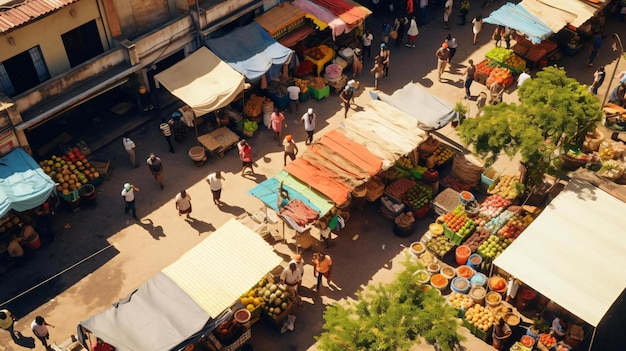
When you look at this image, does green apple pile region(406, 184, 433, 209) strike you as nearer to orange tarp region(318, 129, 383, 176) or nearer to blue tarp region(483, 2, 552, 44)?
orange tarp region(318, 129, 383, 176)

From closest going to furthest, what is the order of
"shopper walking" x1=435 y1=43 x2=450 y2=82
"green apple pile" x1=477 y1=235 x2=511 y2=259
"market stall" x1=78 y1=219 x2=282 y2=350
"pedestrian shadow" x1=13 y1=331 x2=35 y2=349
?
"market stall" x1=78 y1=219 x2=282 y2=350, "pedestrian shadow" x1=13 y1=331 x2=35 y2=349, "green apple pile" x1=477 y1=235 x2=511 y2=259, "shopper walking" x1=435 y1=43 x2=450 y2=82

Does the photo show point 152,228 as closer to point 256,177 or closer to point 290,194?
point 256,177

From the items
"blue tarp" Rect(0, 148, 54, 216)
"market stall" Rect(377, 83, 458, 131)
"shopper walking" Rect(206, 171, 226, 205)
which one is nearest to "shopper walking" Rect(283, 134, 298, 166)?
"shopper walking" Rect(206, 171, 226, 205)

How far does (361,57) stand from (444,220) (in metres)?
11.6

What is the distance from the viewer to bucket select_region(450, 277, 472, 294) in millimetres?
20516

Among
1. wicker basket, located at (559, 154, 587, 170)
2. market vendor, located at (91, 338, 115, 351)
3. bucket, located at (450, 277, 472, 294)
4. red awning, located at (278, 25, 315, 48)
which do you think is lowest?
bucket, located at (450, 277, 472, 294)

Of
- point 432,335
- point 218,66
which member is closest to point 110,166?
point 218,66

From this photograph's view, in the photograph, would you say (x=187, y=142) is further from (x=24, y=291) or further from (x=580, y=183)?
(x=580, y=183)

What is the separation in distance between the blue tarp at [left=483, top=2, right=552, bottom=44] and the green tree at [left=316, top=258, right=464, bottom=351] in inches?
696

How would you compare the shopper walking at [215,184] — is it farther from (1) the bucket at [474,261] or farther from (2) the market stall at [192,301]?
(1) the bucket at [474,261]

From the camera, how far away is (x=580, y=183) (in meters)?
21.8

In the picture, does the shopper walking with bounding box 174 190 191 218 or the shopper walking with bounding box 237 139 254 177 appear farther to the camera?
the shopper walking with bounding box 237 139 254 177

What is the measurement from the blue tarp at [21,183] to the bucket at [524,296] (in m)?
16.4

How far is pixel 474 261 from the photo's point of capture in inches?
834
